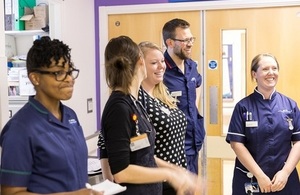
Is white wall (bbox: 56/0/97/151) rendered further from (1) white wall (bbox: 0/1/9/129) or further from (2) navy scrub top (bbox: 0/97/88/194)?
(2) navy scrub top (bbox: 0/97/88/194)

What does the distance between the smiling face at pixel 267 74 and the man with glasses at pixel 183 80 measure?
42 centimetres

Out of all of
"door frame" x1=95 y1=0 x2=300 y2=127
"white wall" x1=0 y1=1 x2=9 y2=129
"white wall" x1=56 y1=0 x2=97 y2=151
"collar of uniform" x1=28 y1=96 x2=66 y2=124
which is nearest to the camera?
"collar of uniform" x1=28 y1=96 x2=66 y2=124

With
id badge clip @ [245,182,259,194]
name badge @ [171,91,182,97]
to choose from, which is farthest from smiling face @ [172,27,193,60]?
id badge clip @ [245,182,259,194]

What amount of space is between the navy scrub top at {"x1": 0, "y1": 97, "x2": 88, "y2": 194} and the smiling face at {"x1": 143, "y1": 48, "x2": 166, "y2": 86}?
0.71 metres

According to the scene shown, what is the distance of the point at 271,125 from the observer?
2248 millimetres

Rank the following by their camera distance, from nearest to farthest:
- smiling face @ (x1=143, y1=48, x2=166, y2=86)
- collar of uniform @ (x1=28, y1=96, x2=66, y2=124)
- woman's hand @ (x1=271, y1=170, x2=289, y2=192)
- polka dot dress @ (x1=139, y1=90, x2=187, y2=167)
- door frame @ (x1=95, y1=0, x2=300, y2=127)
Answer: collar of uniform @ (x1=28, y1=96, x2=66, y2=124)
polka dot dress @ (x1=139, y1=90, x2=187, y2=167)
smiling face @ (x1=143, y1=48, x2=166, y2=86)
woman's hand @ (x1=271, y1=170, x2=289, y2=192)
door frame @ (x1=95, y1=0, x2=300, y2=127)

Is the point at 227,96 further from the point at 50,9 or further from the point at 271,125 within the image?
the point at 50,9

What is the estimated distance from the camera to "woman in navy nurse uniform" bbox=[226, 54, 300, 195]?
2244 mm

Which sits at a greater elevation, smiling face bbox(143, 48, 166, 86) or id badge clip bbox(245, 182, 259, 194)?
smiling face bbox(143, 48, 166, 86)

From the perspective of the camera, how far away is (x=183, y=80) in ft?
7.67

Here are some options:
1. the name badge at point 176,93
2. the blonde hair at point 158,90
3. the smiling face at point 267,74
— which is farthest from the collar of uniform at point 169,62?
the smiling face at point 267,74

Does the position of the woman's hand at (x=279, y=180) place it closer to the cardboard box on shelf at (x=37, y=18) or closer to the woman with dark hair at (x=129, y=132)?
the woman with dark hair at (x=129, y=132)

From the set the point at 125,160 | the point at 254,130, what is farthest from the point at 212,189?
the point at 125,160

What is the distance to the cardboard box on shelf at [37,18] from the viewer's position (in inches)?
121
